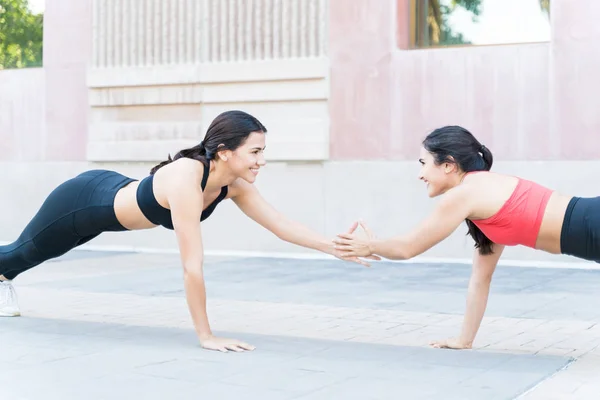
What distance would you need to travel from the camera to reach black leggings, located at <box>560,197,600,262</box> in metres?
4.04

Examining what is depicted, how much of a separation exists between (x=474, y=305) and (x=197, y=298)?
1384 millimetres

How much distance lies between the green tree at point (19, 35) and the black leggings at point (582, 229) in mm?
9549

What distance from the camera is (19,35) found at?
492 inches

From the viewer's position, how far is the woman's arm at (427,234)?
13.6ft

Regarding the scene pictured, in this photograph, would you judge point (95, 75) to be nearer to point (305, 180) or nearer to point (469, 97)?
point (305, 180)

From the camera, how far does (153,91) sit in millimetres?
11250

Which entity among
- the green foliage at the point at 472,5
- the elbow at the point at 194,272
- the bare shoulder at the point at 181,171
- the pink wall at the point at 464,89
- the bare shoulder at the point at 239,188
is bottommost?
the elbow at the point at 194,272

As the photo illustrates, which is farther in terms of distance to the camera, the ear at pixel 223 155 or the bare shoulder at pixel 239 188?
the bare shoulder at pixel 239 188

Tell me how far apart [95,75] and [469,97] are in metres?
4.73

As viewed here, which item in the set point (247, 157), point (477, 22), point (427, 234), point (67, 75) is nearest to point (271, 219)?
point (247, 157)

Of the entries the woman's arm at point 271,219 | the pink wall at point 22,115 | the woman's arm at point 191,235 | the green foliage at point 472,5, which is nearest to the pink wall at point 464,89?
the green foliage at point 472,5

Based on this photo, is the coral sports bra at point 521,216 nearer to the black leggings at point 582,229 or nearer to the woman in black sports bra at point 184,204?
the black leggings at point 582,229

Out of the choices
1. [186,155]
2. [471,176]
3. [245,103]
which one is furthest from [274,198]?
[471,176]

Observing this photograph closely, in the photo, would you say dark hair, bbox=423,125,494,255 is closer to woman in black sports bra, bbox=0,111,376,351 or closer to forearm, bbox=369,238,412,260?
forearm, bbox=369,238,412,260
